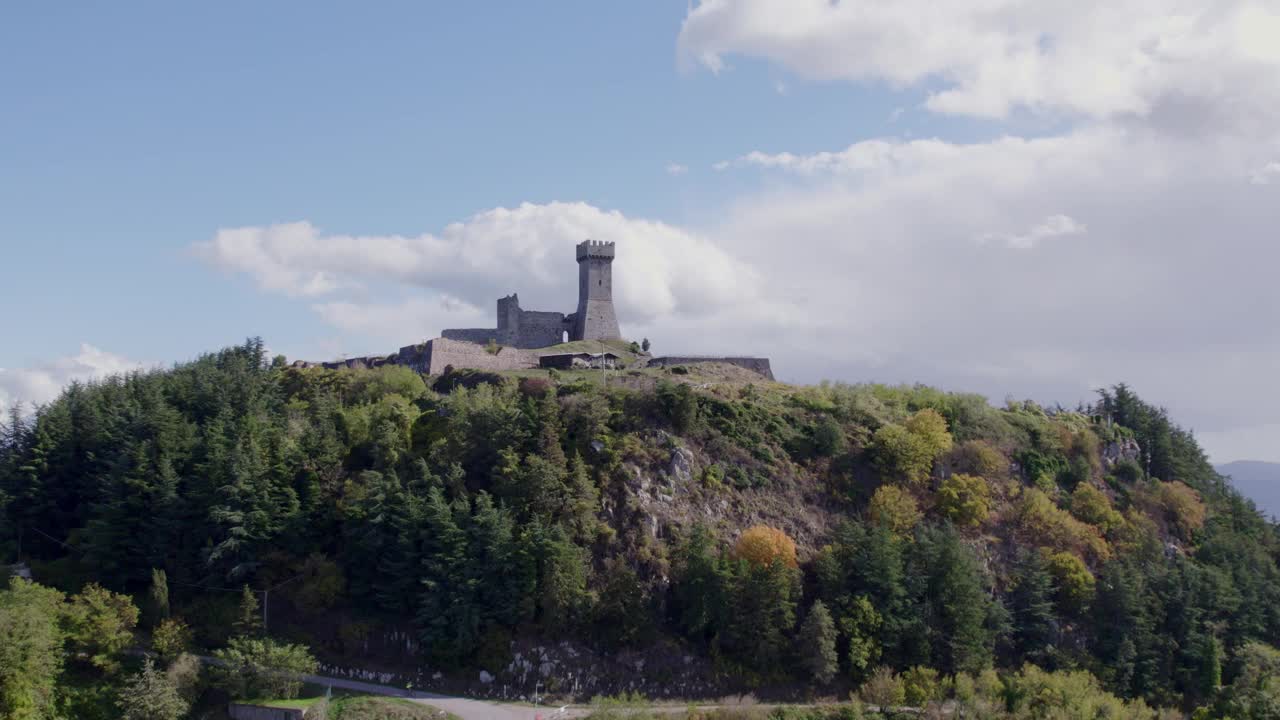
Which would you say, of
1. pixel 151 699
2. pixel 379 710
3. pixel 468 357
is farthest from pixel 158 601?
pixel 468 357

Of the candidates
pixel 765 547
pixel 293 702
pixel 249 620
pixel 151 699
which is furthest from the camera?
pixel 765 547

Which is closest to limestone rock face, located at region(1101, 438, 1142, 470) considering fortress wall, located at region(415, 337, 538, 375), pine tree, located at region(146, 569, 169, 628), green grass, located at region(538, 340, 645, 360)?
green grass, located at region(538, 340, 645, 360)

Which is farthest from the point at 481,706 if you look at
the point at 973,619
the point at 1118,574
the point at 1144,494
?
the point at 1144,494

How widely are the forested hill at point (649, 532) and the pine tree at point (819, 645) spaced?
96 mm

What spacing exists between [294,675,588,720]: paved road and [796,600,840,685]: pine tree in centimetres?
846

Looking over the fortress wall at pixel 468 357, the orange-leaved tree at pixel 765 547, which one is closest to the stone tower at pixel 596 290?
the fortress wall at pixel 468 357

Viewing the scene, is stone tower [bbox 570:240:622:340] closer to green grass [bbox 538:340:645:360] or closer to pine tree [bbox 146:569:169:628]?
green grass [bbox 538:340:645:360]

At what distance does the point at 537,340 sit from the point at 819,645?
35126mm

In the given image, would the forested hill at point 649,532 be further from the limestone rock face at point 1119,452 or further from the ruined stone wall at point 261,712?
the ruined stone wall at point 261,712

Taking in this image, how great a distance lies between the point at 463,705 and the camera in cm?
3756

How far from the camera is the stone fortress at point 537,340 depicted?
199 ft

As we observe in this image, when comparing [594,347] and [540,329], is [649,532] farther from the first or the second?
[540,329]

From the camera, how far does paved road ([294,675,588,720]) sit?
120ft

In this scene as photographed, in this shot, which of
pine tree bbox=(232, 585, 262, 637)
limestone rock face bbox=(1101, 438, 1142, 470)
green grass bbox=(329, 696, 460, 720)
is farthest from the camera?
limestone rock face bbox=(1101, 438, 1142, 470)
